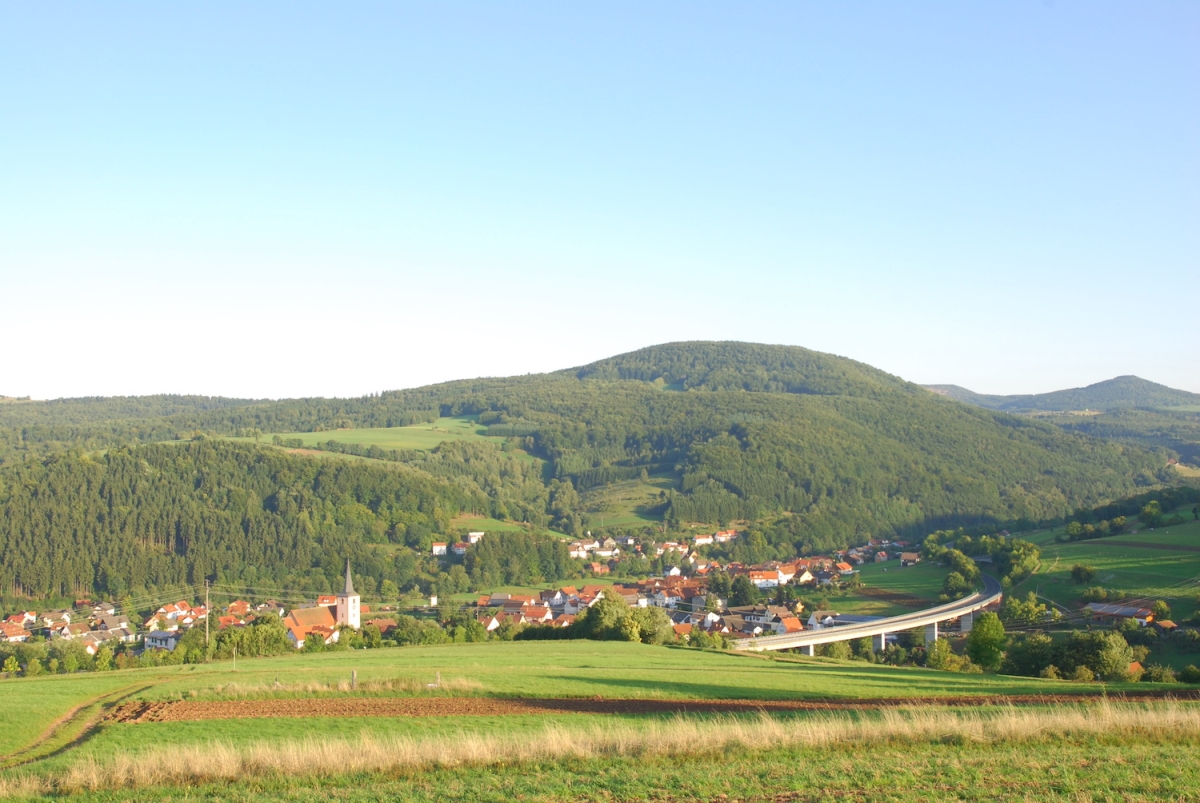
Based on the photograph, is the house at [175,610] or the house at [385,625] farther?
the house at [175,610]

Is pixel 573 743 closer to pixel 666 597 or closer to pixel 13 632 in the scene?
pixel 13 632

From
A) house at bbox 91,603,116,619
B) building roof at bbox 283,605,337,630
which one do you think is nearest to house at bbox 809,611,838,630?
building roof at bbox 283,605,337,630

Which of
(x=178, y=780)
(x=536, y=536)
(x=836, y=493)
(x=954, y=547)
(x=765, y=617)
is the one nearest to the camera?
(x=178, y=780)

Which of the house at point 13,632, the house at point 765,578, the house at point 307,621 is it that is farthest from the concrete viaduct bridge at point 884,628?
the house at point 13,632

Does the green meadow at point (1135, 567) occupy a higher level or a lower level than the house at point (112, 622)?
higher

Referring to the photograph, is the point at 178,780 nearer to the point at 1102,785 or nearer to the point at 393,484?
the point at 1102,785

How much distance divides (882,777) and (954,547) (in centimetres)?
10635

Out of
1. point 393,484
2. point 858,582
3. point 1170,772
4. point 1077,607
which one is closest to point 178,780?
point 1170,772

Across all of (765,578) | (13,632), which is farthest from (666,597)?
(13,632)

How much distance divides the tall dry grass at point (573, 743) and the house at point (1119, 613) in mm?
48787

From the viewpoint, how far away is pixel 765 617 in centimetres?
8400

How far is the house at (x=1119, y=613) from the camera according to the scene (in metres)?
58.6

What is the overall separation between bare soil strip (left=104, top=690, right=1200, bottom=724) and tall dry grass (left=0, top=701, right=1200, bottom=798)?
4.18 metres

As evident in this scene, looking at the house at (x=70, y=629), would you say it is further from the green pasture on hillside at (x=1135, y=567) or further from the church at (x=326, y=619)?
the green pasture on hillside at (x=1135, y=567)
